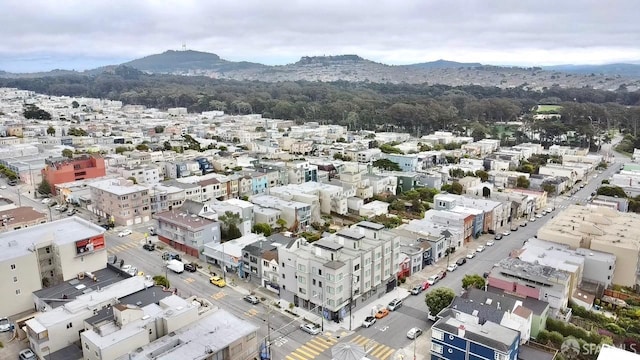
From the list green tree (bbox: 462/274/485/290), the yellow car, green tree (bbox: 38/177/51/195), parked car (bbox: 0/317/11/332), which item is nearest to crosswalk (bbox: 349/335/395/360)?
green tree (bbox: 462/274/485/290)

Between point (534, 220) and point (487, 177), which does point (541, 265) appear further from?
point (487, 177)

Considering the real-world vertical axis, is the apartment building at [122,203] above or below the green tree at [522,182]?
above

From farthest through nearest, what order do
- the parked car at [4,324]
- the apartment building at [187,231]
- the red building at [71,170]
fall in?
the red building at [71,170] → the apartment building at [187,231] → the parked car at [4,324]

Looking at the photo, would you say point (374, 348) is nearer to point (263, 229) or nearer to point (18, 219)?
point (263, 229)

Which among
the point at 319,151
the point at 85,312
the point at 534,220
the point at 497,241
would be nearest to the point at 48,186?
the point at 85,312

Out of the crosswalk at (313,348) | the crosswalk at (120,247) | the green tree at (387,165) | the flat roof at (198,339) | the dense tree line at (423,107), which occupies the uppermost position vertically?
the dense tree line at (423,107)

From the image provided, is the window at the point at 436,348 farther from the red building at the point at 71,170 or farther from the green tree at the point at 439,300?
the red building at the point at 71,170

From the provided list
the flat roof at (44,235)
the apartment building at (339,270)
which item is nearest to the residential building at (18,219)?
the flat roof at (44,235)
